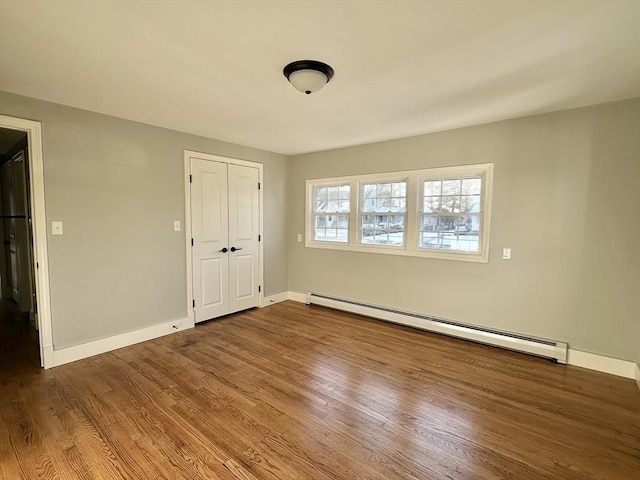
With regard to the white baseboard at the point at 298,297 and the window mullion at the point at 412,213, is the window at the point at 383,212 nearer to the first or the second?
the window mullion at the point at 412,213

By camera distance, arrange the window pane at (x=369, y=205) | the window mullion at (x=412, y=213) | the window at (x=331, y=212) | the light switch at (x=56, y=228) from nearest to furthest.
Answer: the light switch at (x=56, y=228), the window mullion at (x=412, y=213), the window pane at (x=369, y=205), the window at (x=331, y=212)

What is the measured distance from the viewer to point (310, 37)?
70.2 inches

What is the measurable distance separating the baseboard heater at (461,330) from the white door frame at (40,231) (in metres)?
3.34

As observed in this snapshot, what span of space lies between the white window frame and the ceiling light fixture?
7.02ft

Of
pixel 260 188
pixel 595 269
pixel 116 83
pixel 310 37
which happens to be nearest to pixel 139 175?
pixel 116 83

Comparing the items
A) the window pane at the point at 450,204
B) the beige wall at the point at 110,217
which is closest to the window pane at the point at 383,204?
the window pane at the point at 450,204

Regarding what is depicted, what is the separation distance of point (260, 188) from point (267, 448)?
368 cm

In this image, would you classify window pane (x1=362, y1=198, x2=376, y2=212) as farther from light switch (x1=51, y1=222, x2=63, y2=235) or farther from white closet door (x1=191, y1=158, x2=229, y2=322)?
light switch (x1=51, y1=222, x2=63, y2=235)

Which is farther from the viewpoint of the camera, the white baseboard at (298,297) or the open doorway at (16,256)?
the white baseboard at (298,297)

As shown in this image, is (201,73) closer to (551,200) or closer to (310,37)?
(310,37)

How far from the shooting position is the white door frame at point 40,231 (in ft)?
8.97

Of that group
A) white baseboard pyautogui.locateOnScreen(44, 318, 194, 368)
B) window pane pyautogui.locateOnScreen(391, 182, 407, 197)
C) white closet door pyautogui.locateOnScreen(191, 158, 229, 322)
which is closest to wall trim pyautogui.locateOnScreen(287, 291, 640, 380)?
window pane pyautogui.locateOnScreen(391, 182, 407, 197)

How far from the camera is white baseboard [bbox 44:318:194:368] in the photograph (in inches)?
114

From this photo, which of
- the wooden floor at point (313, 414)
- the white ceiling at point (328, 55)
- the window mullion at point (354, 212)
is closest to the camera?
the white ceiling at point (328, 55)
